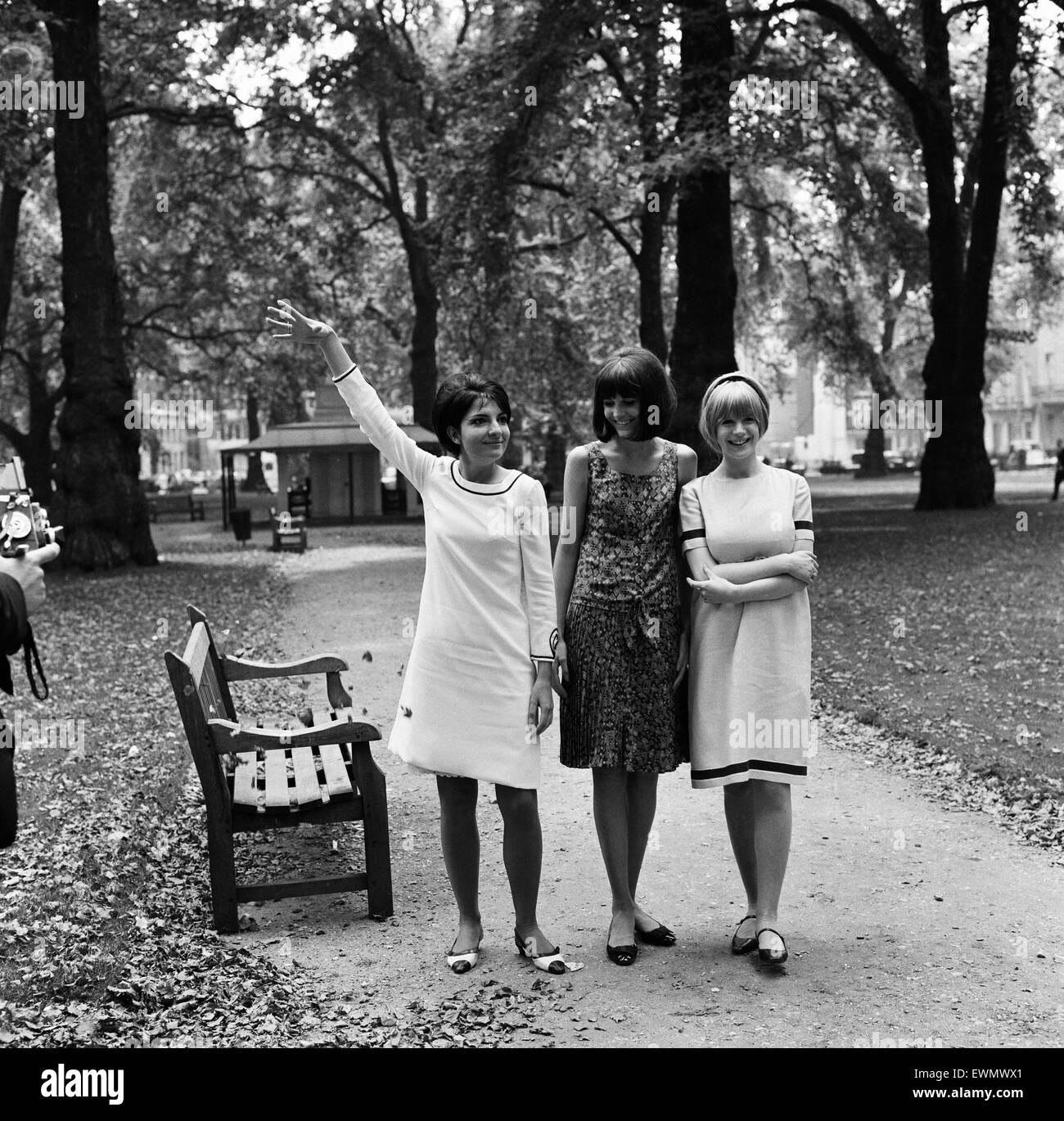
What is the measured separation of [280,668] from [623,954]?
9.62ft

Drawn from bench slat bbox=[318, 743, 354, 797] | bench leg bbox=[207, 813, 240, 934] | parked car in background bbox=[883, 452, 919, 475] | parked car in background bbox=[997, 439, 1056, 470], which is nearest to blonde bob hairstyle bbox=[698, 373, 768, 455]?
bench slat bbox=[318, 743, 354, 797]

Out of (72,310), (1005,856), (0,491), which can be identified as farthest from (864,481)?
(0,491)

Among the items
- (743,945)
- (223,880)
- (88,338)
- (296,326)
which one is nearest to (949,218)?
(88,338)

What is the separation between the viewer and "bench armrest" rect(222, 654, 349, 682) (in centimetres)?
713

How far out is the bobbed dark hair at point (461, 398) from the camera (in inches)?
192

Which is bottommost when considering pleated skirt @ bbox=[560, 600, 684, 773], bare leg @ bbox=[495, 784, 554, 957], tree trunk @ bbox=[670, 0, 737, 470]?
bare leg @ bbox=[495, 784, 554, 957]

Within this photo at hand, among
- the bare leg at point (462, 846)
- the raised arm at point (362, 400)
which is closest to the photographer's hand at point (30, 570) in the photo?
the raised arm at point (362, 400)

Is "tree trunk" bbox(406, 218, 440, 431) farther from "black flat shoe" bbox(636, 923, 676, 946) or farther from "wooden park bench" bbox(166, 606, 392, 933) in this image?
"black flat shoe" bbox(636, 923, 676, 946)

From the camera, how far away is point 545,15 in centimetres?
2073

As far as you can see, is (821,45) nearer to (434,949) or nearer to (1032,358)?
(434,949)

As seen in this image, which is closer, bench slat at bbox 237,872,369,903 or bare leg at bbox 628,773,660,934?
bare leg at bbox 628,773,660,934

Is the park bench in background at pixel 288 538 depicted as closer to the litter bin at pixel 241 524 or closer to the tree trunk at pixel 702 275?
the litter bin at pixel 241 524

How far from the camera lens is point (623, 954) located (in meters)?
4.78
